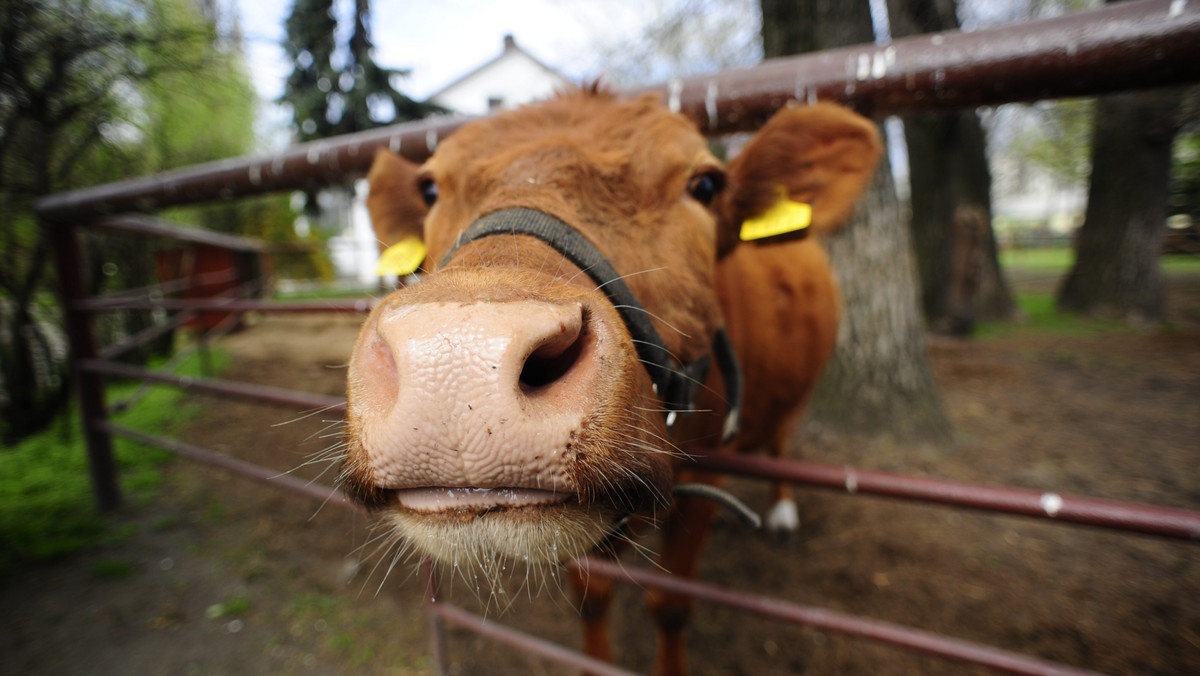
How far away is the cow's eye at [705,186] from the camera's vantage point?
1420 mm

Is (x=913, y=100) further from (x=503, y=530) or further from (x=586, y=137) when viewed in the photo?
(x=503, y=530)

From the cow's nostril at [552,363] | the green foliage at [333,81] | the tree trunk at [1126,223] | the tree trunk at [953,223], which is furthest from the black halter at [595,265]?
the tree trunk at [1126,223]

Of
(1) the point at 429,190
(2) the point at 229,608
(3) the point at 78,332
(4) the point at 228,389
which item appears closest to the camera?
(1) the point at 429,190

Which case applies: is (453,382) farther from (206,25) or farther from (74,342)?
(206,25)

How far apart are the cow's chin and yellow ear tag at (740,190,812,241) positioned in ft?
3.79

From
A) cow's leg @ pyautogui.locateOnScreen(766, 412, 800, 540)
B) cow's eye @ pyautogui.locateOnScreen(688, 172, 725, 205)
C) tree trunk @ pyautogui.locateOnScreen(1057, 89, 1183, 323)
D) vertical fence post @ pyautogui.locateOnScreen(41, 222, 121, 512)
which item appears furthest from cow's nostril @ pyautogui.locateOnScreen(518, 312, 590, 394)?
tree trunk @ pyautogui.locateOnScreen(1057, 89, 1183, 323)

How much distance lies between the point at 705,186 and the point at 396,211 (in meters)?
1.18

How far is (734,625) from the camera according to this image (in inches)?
101

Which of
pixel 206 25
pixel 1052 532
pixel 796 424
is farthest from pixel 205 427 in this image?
Answer: pixel 1052 532

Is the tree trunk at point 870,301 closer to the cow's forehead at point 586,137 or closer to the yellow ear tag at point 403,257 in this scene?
the cow's forehead at point 586,137

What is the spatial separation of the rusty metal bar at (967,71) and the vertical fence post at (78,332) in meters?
2.90

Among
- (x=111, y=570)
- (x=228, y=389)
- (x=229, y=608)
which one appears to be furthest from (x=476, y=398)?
(x=111, y=570)

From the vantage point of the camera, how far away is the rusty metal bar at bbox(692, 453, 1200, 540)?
1.00 metres

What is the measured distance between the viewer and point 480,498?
0.76 meters
